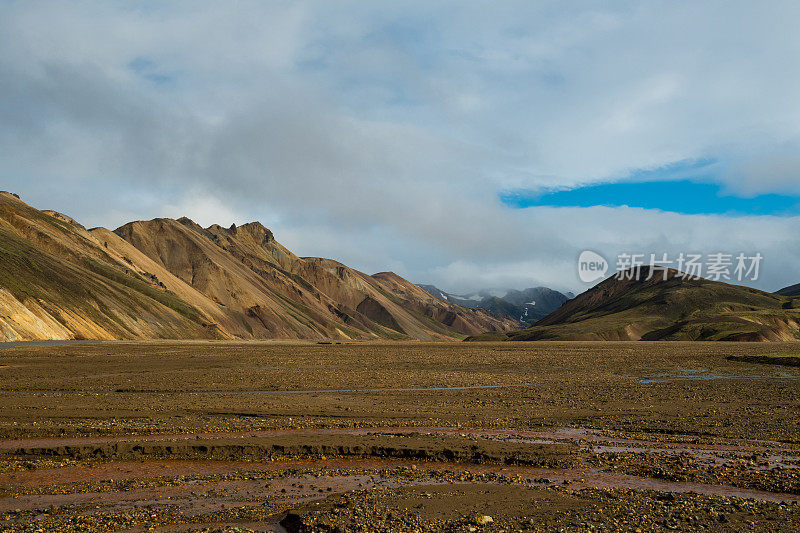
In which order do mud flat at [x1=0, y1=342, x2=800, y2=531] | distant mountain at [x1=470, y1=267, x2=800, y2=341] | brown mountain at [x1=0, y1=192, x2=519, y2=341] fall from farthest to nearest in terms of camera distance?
distant mountain at [x1=470, y1=267, x2=800, y2=341] → brown mountain at [x1=0, y1=192, x2=519, y2=341] → mud flat at [x1=0, y1=342, x2=800, y2=531]

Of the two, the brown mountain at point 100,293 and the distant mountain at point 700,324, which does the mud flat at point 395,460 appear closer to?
the brown mountain at point 100,293

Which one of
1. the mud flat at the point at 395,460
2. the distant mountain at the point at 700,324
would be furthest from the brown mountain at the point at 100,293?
the distant mountain at the point at 700,324

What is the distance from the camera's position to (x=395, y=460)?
16.5 meters

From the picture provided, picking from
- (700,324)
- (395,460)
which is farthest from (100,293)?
(700,324)

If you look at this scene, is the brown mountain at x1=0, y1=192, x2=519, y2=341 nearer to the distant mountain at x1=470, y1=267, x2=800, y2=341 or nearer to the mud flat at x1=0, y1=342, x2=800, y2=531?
the mud flat at x1=0, y1=342, x2=800, y2=531

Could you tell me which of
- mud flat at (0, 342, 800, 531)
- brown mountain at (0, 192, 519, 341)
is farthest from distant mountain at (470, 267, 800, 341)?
mud flat at (0, 342, 800, 531)

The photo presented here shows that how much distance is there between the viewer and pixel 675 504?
38.9 ft

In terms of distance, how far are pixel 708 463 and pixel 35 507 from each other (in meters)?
16.1

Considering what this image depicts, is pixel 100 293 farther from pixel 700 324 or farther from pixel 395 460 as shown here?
pixel 700 324

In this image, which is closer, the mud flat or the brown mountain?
the mud flat

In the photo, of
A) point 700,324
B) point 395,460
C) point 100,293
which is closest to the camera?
point 395,460

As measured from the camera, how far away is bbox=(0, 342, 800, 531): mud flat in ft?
36.5

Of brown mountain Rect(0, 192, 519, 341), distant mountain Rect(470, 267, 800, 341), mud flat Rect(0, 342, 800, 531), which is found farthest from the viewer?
distant mountain Rect(470, 267, 800, 341)

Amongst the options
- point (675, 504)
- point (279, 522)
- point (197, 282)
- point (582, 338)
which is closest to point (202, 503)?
point (279, 522)
